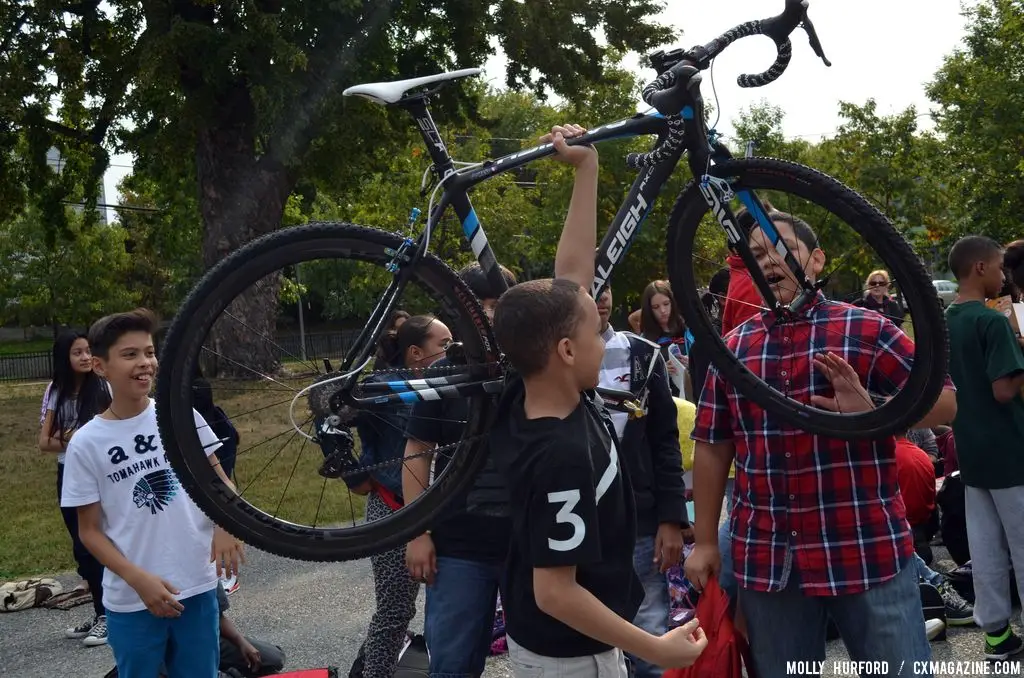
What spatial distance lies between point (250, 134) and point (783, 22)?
55.8 ft

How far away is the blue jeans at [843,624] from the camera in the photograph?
2650mm

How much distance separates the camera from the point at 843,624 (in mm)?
2764

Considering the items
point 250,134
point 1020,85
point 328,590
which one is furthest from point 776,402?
point 1020,85

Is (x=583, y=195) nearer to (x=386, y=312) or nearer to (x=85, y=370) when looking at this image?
(x=386, y=312)

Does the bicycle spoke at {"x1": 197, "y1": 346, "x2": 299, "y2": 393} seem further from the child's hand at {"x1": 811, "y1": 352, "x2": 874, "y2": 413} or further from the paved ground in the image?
the paved ground

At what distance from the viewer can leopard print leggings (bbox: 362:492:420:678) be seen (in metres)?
4.25

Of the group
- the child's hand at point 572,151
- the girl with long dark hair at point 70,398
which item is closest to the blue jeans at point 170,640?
the child's hand at point 572,151

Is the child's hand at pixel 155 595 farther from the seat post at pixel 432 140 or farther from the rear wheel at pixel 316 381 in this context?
the seat post at pixel 432 140

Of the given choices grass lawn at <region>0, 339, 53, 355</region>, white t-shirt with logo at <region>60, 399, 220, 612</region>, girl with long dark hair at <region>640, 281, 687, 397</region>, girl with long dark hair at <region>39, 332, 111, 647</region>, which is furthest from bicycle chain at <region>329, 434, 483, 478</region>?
grass lawn at <region>0, 339, 53, 355</region>

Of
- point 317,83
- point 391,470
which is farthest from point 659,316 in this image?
point 317,83

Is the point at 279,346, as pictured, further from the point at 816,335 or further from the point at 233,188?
the point at 233,188

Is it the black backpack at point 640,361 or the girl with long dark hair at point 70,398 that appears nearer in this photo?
the black backpack at point 640,361

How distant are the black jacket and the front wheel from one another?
58cm

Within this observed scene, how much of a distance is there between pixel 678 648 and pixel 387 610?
2276 mm
